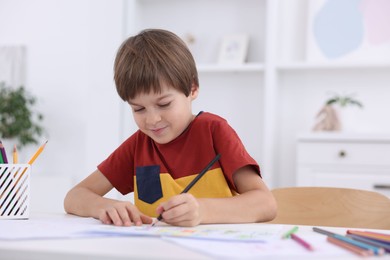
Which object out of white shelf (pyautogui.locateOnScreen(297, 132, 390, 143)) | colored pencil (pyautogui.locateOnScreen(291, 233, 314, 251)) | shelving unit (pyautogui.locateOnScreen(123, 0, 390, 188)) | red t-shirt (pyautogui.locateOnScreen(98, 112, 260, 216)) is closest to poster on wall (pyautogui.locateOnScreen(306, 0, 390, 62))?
shelving unit (pyautogui.locateOnScreen(123, 0, 390, 188))

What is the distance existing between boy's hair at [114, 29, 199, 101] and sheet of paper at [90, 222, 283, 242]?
1.26ft

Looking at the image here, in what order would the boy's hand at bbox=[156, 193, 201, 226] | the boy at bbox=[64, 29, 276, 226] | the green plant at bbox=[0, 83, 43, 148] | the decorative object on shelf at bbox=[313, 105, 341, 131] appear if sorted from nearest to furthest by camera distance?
1. the boy's hand at bbox=[156, 193, 201, 226]
2. the boy at bbox=[64, 29, 276, 226]
3. the decorative object on shelf at bbox=[313, 105, 341, 131]
4. the green plant at bbox=[0, 83, 43, 148]

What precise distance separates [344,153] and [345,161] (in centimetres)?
4

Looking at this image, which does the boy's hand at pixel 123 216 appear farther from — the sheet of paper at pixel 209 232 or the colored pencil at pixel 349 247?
the colored pencil at pixel 349 247

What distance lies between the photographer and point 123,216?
993 mm

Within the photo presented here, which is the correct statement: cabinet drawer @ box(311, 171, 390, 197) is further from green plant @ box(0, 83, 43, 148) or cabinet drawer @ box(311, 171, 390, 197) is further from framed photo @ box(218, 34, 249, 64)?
green plant @ box(0, 83, 43, 148)

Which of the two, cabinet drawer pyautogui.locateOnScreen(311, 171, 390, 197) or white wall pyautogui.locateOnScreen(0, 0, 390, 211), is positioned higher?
white wall pyautogui.locateOnScreen(0, 0, 390, 211)

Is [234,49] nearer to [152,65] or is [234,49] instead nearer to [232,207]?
[152,65]

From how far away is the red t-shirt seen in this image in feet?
4.26

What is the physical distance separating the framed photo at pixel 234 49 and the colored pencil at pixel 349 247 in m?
2.77

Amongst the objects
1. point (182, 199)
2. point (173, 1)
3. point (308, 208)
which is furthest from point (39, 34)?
point (182, 199)

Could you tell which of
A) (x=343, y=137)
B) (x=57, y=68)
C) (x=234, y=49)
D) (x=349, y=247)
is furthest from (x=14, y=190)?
(x=57, y=68)

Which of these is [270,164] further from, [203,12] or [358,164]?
[203,12]

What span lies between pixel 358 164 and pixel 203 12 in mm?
1528
